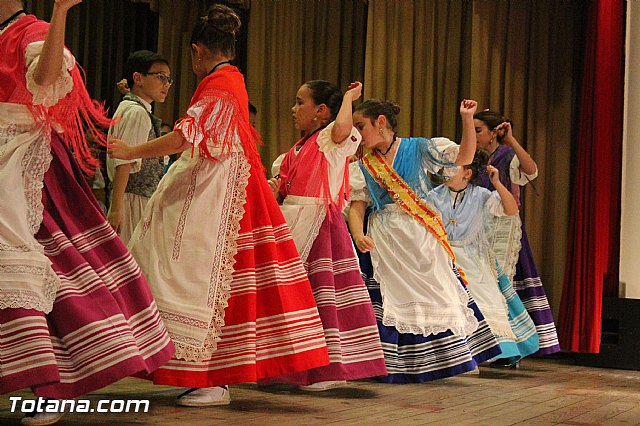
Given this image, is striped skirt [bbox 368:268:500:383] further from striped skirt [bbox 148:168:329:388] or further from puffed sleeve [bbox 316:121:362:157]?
striped skirt [bbox 148:168:329:388]

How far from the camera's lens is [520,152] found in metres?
5.63

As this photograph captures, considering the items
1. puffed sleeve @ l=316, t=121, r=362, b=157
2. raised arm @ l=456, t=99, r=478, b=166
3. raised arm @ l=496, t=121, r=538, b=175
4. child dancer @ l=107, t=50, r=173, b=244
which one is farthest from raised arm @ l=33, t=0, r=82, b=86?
raised arm @ l=496, t=121, r=538, b=175

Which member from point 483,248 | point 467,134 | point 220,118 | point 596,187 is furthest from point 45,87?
point 596,187

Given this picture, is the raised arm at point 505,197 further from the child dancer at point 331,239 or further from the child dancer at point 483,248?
the child dancer at point 331,239

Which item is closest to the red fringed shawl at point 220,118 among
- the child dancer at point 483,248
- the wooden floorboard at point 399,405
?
the wooden floorboard at point 399,405

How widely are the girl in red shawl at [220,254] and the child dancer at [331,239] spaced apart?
357 millimetres

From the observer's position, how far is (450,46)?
6797mm

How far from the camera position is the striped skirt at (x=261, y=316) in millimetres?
3127

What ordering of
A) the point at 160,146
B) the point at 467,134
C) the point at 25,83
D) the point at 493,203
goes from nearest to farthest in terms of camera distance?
the point at 25,83
the point at 160,146
the point at 467,134
the point at 493,203

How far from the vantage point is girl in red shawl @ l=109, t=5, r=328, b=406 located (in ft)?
10.3

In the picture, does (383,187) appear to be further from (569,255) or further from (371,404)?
(569,255)

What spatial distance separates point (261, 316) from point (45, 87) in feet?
3.67

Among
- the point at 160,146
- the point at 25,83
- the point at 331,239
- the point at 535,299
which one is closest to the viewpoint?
the point at 25,83

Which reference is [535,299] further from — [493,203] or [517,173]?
[517,173]
